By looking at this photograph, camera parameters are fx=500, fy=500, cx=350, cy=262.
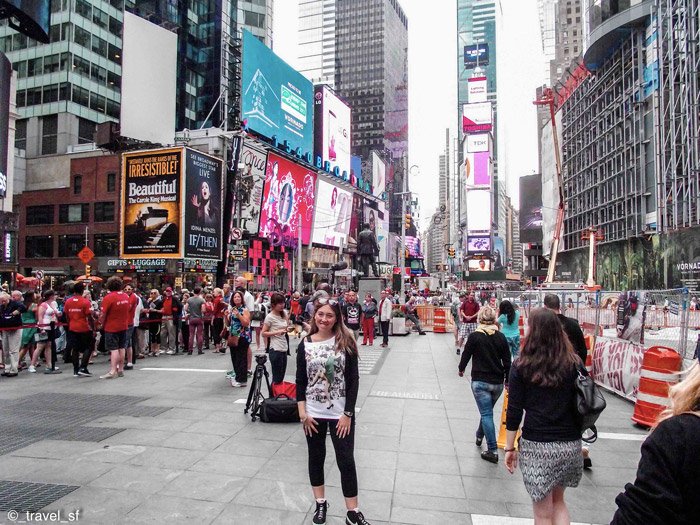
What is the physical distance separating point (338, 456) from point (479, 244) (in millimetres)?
118233

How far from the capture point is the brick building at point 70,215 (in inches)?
1742

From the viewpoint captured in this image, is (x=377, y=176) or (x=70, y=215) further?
(x=377, y=176)

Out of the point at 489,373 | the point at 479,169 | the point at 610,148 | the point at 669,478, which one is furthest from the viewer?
the point at 479,169

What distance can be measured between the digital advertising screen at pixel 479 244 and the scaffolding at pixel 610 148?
1515 inches

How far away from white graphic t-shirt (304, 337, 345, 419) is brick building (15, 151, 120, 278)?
44.3 meters

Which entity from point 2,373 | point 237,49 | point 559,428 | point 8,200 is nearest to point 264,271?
point 8,200

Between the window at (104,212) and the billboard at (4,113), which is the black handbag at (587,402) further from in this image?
the window at (104,212)

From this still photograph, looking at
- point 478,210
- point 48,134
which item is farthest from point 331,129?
point 478,210

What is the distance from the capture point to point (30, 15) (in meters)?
24.6

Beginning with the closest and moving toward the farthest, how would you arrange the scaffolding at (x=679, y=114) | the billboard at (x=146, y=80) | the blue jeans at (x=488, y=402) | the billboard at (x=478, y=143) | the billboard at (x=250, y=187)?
the blue jeans at (x=488, y=402) < the billboard at (x=146, y=80) < the scaffolding at (x=679, y=114) < the billboard at (x=250, y=187) < the billboard at (x=478, y=143)

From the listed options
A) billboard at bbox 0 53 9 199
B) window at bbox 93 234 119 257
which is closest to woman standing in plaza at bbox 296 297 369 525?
billboard at bbox 0 53 9 199

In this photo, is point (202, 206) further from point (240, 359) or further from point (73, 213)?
point (240, 359)

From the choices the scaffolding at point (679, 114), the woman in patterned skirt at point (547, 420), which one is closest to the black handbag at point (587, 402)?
the woman in patterned skirt at point (547, 420)

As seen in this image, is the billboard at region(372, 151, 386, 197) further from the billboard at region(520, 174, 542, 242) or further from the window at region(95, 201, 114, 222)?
the window at region(95, 201, 114, 222)
